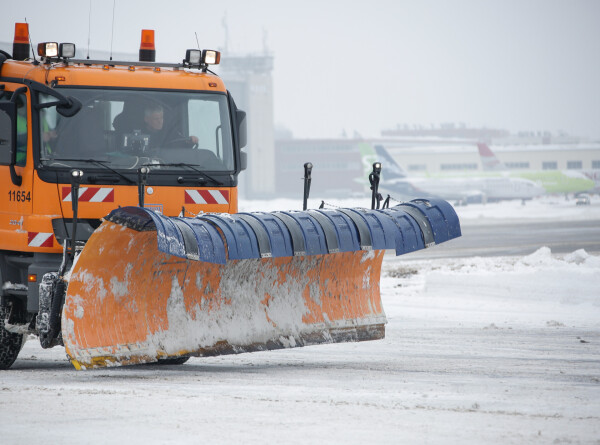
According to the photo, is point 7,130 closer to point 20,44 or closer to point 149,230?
point 20,44

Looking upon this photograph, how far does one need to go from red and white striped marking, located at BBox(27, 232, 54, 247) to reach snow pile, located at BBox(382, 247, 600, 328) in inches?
247

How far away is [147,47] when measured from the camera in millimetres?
8742

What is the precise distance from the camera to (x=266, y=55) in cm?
10806

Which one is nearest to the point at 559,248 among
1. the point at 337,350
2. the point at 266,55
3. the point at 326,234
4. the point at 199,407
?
the point at 337,350

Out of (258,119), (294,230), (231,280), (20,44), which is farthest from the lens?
(258,119)

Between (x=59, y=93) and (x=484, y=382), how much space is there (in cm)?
386

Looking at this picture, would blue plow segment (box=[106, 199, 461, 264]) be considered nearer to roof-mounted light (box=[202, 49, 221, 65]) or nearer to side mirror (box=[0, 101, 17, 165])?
side mirror (box=[0, 101, 17, 165])

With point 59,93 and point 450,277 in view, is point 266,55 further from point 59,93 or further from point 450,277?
point 59,93

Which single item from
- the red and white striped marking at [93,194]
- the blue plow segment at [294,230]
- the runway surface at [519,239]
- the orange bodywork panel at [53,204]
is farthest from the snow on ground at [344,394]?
the runway surface at [519,239]

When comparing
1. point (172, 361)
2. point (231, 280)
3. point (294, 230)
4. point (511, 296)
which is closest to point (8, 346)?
point (172, 361)

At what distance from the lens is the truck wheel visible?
7539 mm

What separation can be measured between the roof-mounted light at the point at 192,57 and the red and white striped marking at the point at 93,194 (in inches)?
62.3

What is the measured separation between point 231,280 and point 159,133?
1.34 metres

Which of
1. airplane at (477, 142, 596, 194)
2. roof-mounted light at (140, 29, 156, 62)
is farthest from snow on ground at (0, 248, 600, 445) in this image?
airplane at (477, 142, 596, 194)
